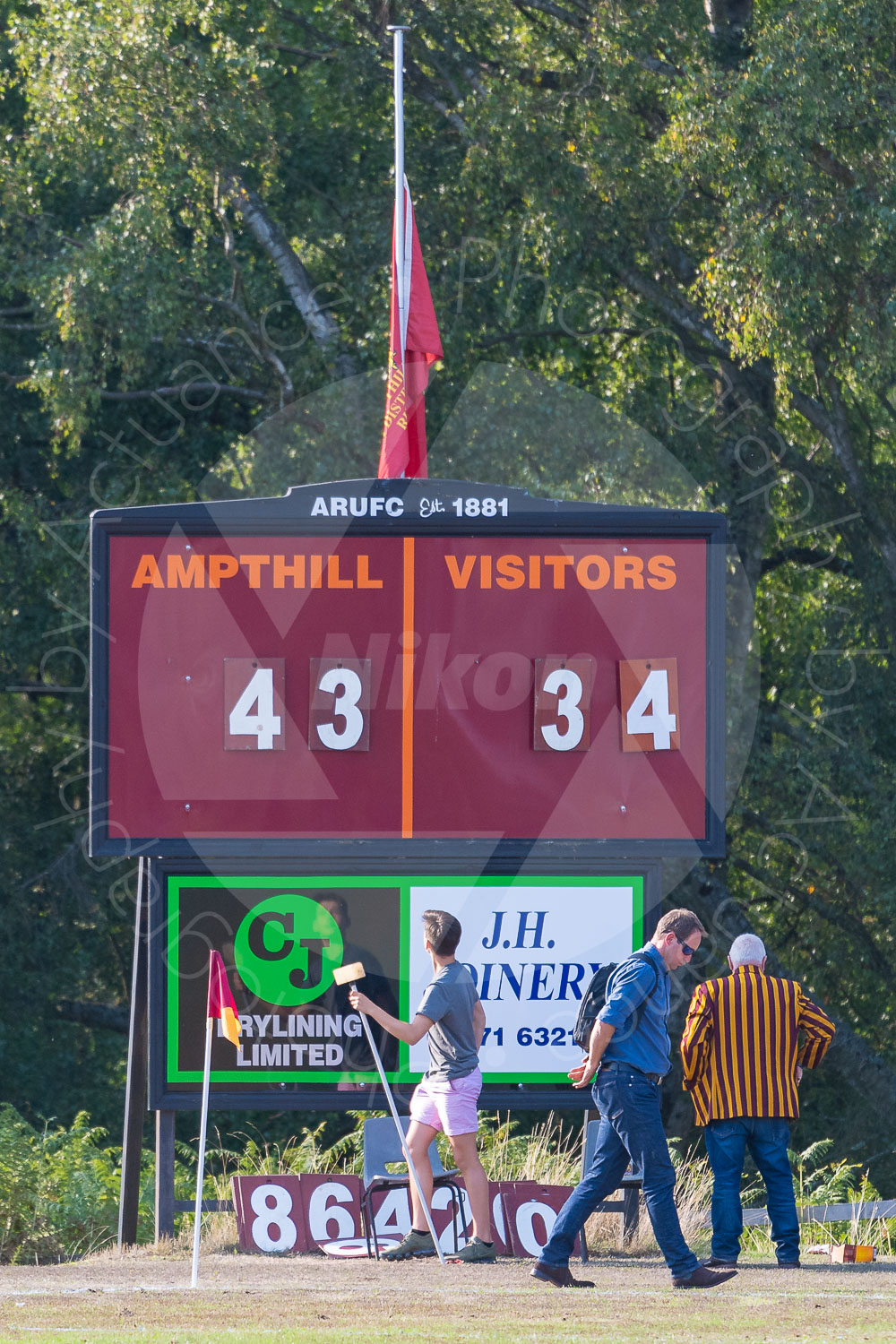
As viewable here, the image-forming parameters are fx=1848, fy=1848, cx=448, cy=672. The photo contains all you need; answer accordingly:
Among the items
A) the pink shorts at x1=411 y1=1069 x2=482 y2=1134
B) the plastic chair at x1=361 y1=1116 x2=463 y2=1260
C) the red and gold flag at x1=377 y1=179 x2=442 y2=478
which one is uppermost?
the red and gold flag at x1=377 y1=179 x2=442 y2=478

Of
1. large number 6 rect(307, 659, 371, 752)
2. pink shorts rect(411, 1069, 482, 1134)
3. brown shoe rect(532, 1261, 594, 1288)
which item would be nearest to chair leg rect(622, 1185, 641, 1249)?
pink shorts rect(411, 1069, 482, 1134)

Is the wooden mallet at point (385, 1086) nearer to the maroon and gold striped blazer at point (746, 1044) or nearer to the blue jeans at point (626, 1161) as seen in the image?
the blue jeans at point (626, 1161)

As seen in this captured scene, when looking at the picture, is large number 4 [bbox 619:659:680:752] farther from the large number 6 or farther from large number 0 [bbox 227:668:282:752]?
large number 0 [bbox 227:668:282:752]

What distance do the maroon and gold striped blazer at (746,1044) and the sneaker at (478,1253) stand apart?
123 centimetres

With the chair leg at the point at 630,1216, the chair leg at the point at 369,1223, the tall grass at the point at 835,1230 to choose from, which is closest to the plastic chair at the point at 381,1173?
the chair leg at the point at 369,1223

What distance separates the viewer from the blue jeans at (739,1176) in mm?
8930

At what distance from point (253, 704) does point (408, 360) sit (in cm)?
290

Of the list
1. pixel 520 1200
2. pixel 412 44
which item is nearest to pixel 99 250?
pixel 412 44

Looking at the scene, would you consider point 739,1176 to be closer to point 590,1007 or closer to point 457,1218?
point 590,1007

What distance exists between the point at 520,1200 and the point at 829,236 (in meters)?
8.44

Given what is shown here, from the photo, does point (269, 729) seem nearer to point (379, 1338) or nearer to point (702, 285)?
point (379, 1338)

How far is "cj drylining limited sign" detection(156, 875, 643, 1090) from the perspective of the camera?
1038cm

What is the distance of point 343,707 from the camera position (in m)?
10.4

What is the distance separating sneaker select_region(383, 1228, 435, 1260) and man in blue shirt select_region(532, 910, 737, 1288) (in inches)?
39.4
